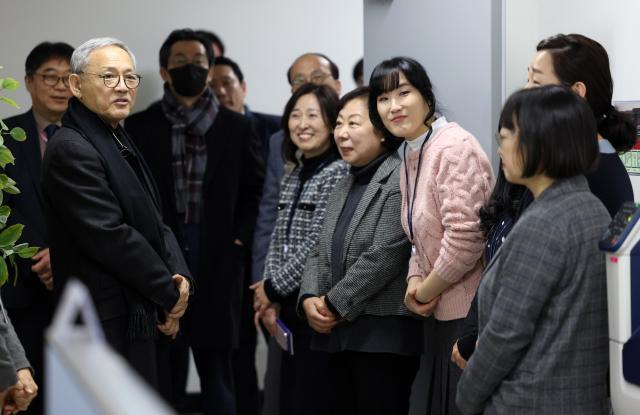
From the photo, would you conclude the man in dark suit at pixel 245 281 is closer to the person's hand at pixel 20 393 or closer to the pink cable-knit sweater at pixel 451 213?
the pink cable-knit sweater at pixel 451 213

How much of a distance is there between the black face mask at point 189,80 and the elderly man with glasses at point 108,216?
1092 millimetres

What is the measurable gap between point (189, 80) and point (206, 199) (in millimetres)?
540

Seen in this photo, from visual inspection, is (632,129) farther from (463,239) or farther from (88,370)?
(88,370)

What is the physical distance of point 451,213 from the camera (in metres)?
2.46

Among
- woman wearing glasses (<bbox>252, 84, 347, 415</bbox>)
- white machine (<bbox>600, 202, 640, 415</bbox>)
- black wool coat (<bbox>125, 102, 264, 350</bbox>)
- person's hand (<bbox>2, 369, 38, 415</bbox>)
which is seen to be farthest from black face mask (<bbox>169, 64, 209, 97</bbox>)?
white machine (<bbox>600, 202, 640, 415</bbox>)

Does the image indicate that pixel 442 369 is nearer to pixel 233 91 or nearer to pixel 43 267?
pixel 43 267

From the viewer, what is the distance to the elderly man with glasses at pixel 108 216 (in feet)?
8.70

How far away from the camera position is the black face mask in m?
3.95

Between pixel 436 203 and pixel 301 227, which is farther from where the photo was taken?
pixel 301 227

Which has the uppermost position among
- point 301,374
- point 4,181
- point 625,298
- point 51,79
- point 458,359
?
point 51,79

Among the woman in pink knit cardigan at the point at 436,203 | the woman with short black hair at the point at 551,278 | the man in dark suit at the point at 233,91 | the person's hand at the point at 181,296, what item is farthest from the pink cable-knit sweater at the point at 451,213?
the man in dark suit at the point at 233,91

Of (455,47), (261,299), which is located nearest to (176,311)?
(261,299)

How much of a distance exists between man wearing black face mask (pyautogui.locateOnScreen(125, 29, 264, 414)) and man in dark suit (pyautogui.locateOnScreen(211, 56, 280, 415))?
185mm

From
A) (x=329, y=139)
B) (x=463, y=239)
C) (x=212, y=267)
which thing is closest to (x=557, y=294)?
(x=463, y=239)
